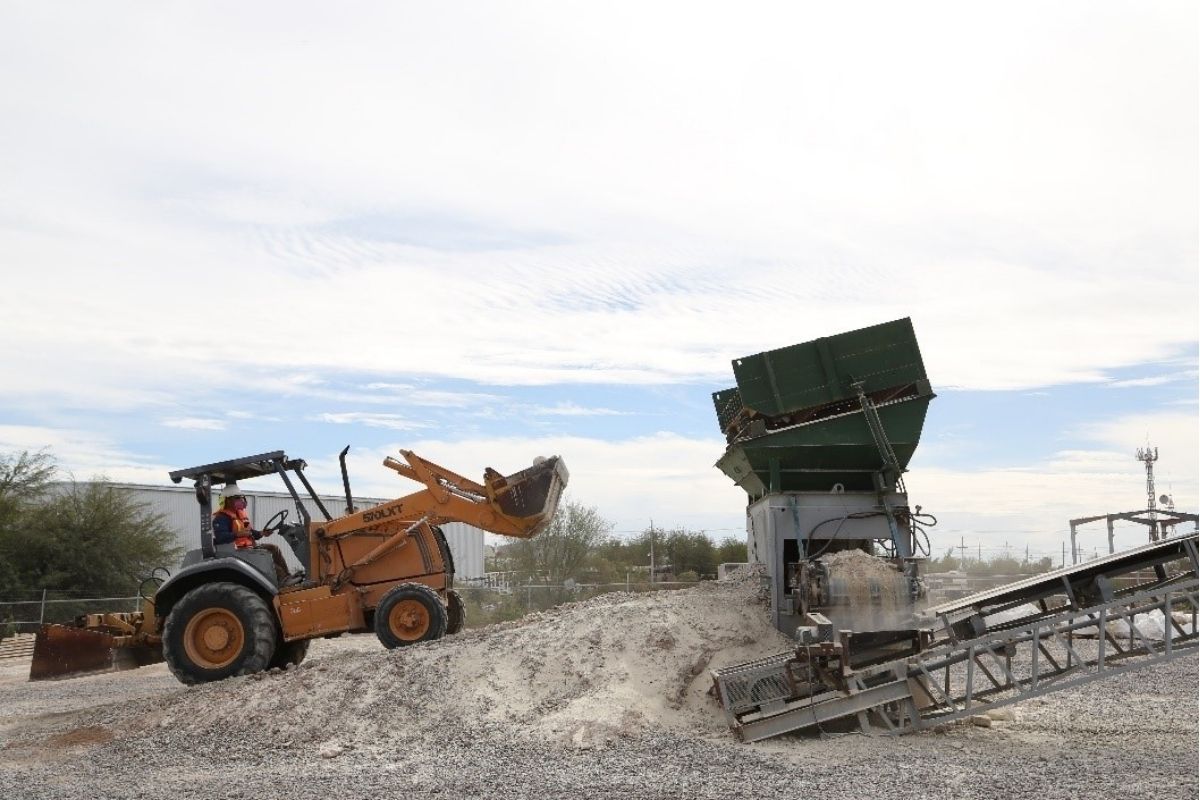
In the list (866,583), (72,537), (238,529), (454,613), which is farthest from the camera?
(72,537)

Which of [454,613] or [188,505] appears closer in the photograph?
[454,613]

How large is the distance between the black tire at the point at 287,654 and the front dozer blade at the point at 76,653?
1.74 meters

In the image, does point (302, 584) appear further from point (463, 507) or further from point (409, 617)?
point (463, 507)

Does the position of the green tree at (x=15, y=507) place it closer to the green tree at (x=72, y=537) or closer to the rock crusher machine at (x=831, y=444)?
the green tree at (x=72, y=537)

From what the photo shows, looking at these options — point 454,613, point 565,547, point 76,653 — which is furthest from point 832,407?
point 565,547

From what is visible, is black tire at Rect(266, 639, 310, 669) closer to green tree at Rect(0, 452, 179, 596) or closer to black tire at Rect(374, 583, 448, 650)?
black tire at Rect(374, 583, 448, 650)

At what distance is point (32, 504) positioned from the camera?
3372 centimetres

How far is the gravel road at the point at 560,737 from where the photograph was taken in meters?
9.05

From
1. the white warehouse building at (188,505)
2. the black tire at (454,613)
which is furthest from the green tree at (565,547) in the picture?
the black tire at (454,613)

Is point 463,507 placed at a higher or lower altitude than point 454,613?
higher

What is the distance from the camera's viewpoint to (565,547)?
3694 centimetres

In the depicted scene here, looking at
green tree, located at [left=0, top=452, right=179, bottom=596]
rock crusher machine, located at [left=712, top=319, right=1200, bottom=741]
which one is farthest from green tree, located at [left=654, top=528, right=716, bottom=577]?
rock crusher machine, located at [left=712, top=319, right=1200, bottom=741]

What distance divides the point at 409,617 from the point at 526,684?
2.53 metres

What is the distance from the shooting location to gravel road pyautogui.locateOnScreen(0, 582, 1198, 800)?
29.7 feet
